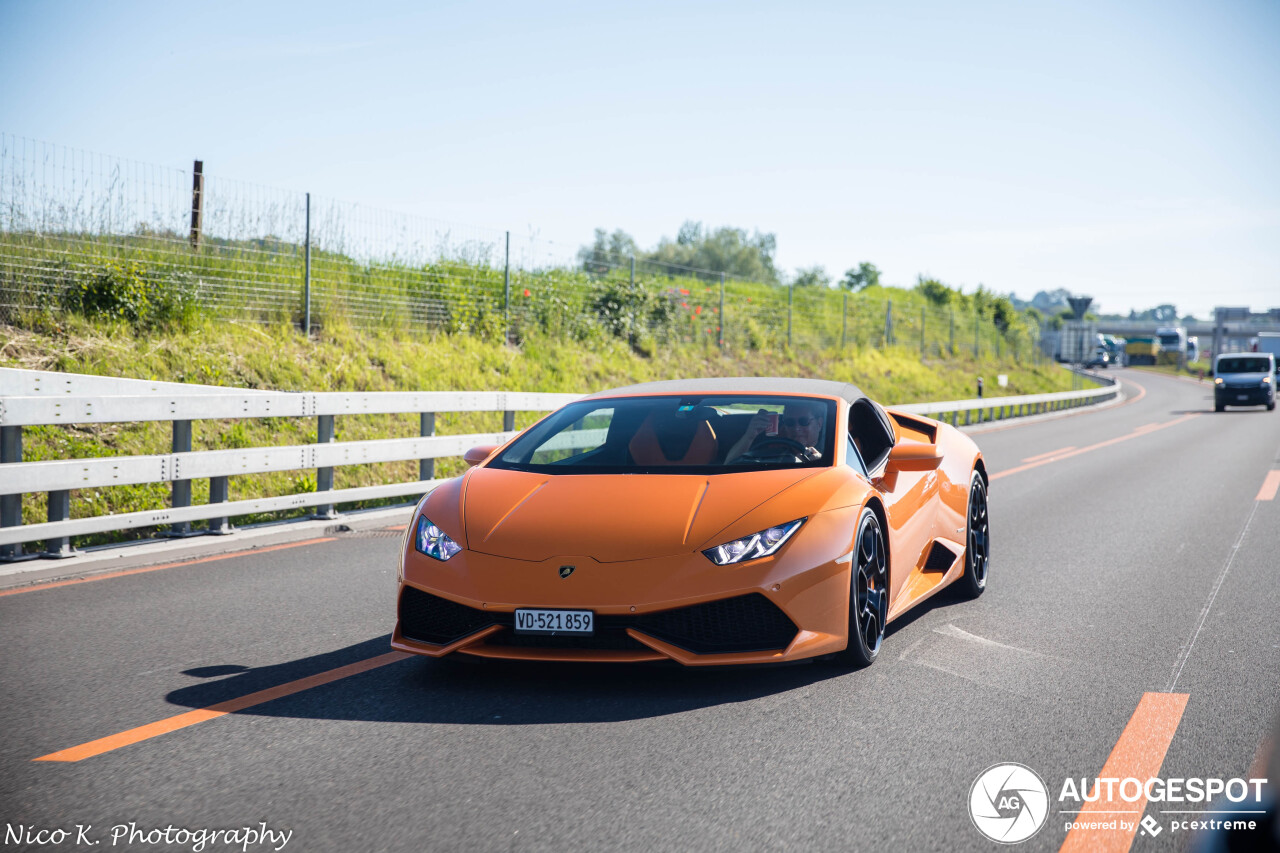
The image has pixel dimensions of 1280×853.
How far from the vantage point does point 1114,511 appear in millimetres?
11000

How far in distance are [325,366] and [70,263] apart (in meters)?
3.43

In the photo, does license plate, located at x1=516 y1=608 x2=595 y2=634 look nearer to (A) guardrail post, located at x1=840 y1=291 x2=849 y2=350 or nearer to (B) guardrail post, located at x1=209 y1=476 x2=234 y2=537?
(B) guardrail post, located at x1=209 y1=476 x2=234 y2=537

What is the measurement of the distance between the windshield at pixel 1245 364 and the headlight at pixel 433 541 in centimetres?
3928

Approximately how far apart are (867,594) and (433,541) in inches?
75.3

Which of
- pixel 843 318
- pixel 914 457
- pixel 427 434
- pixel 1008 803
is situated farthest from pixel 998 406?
pixel 1008 803

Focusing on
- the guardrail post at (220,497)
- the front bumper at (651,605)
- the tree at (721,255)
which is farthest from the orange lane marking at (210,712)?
the tree at (721,255)

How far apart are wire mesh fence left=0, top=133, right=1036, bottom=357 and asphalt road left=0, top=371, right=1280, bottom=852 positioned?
24.2 ft

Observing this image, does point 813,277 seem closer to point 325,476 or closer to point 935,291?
point 935,291

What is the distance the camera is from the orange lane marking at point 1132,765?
3131 millimetres

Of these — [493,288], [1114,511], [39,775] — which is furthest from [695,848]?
[493,288]

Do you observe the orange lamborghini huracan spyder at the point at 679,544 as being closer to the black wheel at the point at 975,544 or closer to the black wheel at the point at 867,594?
the black wheel at the point at 867,594

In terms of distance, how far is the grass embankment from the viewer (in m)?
10.7

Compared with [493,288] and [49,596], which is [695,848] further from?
[493,288]

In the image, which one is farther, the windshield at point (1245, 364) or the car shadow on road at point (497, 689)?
the windshield at point (1245, 364)
